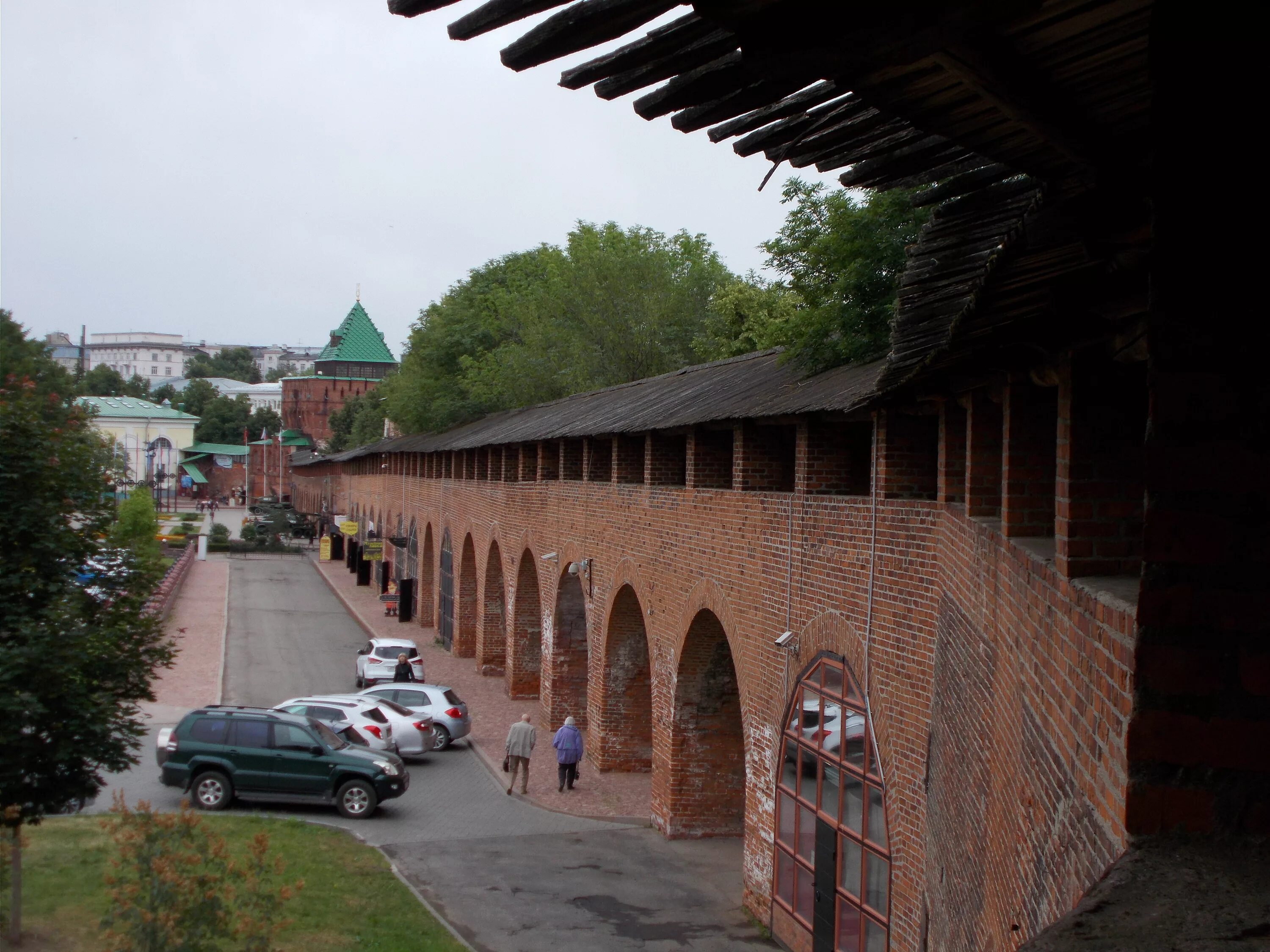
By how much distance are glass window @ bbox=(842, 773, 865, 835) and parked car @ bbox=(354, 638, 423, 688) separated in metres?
15.7

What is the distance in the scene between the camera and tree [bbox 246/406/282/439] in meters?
109

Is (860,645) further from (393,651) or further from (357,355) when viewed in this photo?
(357,355)

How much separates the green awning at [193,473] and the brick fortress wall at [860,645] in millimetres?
80253

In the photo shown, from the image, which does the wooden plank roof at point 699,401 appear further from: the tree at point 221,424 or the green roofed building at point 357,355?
the tree at point 221,424

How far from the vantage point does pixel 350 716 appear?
1848 cm

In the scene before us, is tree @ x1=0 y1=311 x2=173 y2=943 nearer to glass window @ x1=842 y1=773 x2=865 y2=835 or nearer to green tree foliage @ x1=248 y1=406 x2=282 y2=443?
glass window @ x1=842 y1=773 x2=865 y2=835

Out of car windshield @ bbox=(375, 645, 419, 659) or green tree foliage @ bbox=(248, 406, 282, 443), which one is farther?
green tree foliage @ bbox=(248, 406, 282, 443)

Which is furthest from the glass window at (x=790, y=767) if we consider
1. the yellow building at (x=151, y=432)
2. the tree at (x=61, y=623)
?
the yellow building at (x=151, y=432)

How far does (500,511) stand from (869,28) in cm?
2289

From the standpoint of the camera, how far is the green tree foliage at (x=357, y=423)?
79.4 metres

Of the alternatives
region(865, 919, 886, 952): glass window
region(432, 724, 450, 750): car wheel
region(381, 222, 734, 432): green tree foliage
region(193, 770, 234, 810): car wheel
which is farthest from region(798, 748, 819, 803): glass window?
region(381, 222, 734, 432): green tree foliage

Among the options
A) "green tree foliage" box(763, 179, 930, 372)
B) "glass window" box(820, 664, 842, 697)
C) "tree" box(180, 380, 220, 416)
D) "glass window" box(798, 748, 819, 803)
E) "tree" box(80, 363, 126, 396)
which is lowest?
"glass window" box(798, 748, 819, 803)

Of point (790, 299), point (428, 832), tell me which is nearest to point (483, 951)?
point (428, 832)

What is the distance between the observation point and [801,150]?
2.80 m
